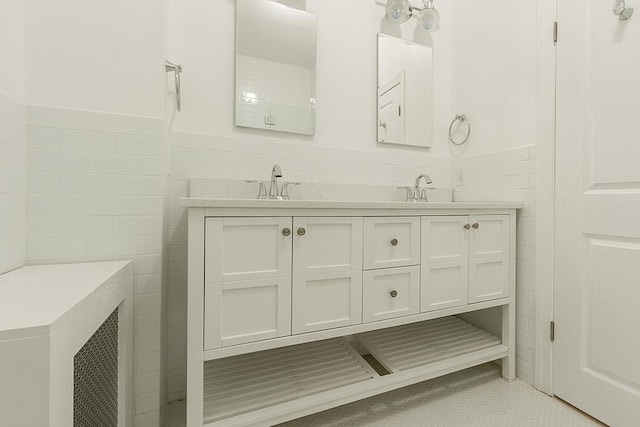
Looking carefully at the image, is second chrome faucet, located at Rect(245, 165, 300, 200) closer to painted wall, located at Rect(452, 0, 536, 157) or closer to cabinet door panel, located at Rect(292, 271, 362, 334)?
cabinet door panel, located at Rect(292, 271, 362, 334)

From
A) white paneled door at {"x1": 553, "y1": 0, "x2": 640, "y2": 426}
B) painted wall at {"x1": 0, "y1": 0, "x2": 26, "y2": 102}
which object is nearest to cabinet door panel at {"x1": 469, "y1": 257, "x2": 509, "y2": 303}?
white paneled door at {"x1": 553, "y1": 0, "x2": 640, "y2": 426}

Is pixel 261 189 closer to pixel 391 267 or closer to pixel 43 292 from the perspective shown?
pixel 391 267

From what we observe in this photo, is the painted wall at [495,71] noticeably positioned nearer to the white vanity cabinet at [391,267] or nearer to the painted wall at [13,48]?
the white vanity cabinet at [391,267]

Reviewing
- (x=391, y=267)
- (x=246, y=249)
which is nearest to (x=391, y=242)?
(x=391, y=267)

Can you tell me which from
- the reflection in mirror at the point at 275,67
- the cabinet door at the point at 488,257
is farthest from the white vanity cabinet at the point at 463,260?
the reflection in mirror at the point at 275,67

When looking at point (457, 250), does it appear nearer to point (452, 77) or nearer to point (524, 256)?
point (524, 256)

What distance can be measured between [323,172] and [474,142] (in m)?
1.04

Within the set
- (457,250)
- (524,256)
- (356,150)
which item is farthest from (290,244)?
(524,256)

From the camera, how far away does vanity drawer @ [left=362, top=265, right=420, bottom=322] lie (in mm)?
1248

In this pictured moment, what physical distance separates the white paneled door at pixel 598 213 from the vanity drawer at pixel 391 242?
2.54 feet

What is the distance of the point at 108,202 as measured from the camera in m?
1.16

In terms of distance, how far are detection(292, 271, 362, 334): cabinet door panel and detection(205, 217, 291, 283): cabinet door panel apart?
105 millimetres

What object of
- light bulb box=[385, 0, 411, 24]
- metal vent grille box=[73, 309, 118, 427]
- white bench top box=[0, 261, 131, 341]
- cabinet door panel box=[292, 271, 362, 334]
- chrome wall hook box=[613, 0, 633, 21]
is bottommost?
metal vent grille box=[73, 309, 118, 427]

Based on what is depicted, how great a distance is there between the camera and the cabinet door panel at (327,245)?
3.71ft
